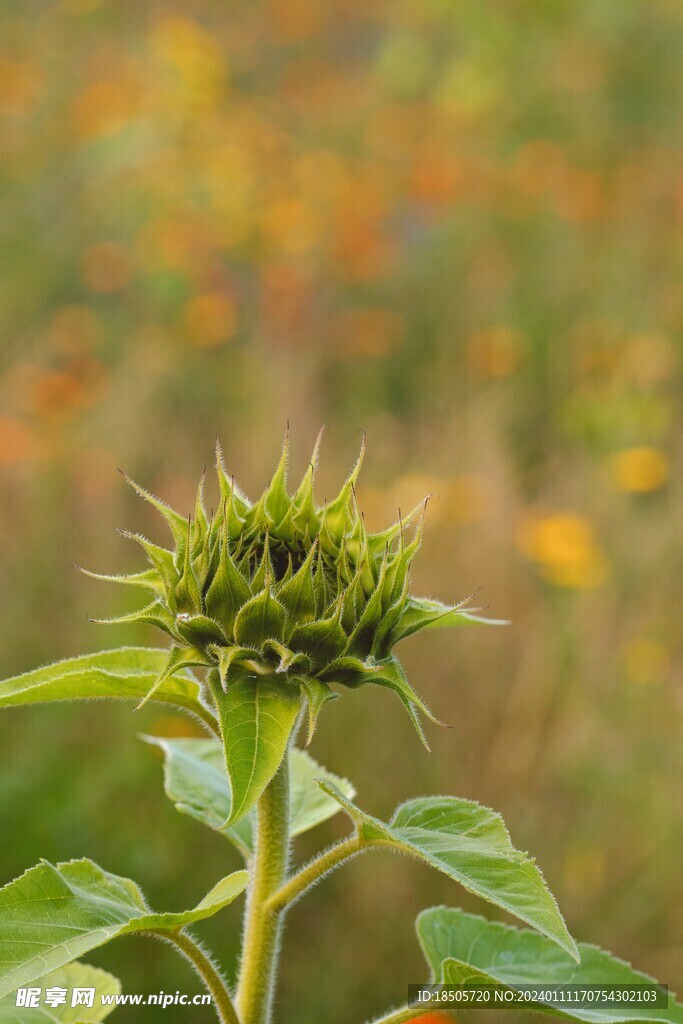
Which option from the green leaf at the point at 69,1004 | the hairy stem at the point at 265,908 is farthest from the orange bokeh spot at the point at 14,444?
the hairy stem at the point at 265,908

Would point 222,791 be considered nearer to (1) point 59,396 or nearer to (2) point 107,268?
(1) point 59,396

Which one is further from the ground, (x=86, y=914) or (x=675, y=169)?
(x=675, y=169)

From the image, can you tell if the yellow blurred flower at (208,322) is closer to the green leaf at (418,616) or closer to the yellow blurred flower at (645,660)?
the yellow blurred flower at (645,660)

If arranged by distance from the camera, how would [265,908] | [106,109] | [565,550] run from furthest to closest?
[106,109] < [565,550] < [265,908]

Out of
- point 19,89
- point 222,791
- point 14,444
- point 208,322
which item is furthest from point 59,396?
point 222,791

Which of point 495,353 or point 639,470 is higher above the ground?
point 495,353

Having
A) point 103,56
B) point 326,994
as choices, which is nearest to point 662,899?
point 326,994

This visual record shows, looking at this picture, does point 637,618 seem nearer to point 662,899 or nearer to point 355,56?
point 662,899

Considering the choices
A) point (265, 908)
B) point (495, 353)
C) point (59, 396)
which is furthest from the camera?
point (495, 353)
